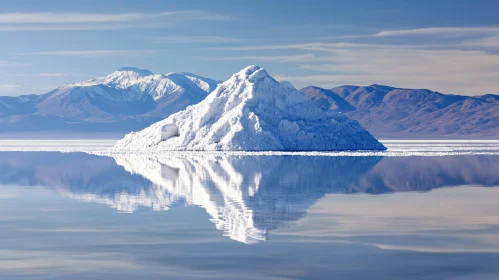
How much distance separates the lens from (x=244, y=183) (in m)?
28.7

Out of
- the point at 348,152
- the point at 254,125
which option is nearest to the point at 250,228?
the point at 254,125

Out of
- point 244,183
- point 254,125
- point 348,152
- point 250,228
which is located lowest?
point 250,228

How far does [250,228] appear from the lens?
54.2 ft

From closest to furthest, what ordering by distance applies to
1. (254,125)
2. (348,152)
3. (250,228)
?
1. (250,228)
2. (254,125)
3. (348,152)

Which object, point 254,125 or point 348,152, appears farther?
point 348,152

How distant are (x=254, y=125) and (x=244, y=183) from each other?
3147 centimetres

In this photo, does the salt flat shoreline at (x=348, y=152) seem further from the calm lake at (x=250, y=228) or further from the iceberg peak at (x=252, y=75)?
the calm lake at (x=250, y=228)

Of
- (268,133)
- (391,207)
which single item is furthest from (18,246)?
(268,133)

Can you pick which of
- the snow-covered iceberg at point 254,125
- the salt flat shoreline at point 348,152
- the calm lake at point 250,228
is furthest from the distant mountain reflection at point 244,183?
the snow-covered iceberg at point 254,125

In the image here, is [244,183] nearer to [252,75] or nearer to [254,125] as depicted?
[254,125]

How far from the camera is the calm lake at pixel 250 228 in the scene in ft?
40.9

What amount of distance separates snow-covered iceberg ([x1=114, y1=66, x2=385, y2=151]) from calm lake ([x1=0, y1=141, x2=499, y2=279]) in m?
29.4

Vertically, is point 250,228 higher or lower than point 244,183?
lower

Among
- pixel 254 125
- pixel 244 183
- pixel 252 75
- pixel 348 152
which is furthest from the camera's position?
pixel 252 75
